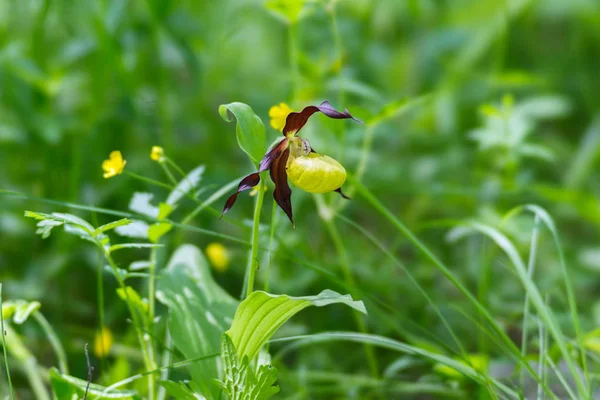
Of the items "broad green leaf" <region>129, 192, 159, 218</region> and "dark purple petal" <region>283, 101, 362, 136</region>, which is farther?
"broad green leaf" <region>129, 192, 159, 218</region>

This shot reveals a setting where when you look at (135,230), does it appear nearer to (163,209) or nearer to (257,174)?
(163,209)

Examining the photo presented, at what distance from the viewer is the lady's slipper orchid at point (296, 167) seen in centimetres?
66

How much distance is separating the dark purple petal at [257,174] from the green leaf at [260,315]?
97 mm

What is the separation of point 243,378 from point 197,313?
0.21m

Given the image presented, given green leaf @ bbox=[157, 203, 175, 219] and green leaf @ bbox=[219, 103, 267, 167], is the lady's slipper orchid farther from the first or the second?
green leaf @ bbox=[157, 203, 175, 219]

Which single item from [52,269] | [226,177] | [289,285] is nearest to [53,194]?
[52,269]

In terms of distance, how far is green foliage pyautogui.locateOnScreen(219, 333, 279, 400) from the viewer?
26.0 inches

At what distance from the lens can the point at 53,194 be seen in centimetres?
137

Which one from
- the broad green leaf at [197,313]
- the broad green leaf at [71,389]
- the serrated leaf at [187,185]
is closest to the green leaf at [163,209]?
the serrated leaf at [187,185]

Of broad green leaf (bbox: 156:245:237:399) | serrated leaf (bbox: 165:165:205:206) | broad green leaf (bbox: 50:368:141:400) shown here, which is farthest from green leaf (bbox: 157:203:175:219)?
broad green leaf (bbox: 50:368:141:400)

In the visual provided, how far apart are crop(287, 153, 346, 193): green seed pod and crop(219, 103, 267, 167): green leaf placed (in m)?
0.04

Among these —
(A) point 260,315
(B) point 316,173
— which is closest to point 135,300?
(A) point 260,315

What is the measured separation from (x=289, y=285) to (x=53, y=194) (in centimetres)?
55

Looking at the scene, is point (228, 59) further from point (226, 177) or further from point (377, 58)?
point (226, 177)
